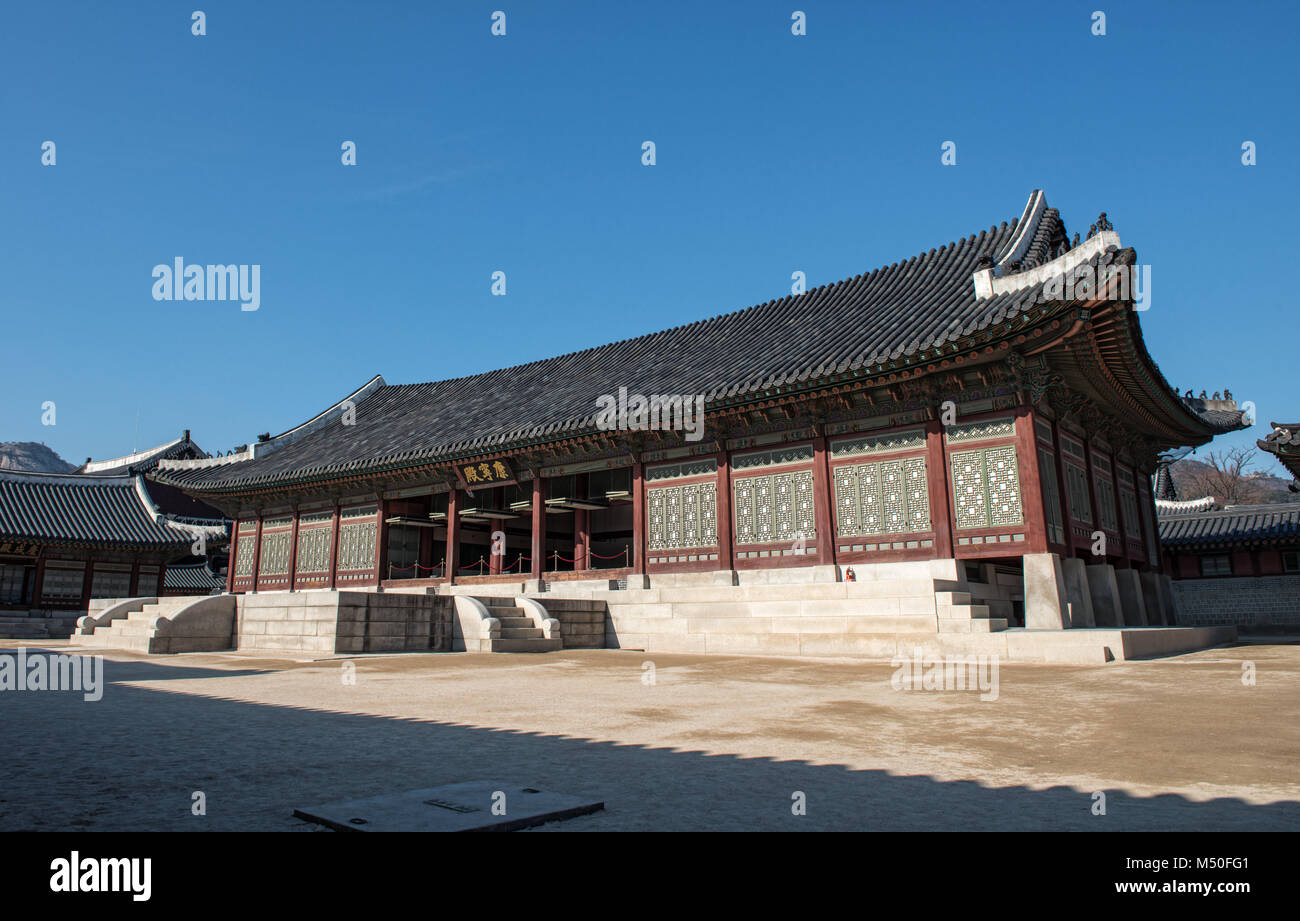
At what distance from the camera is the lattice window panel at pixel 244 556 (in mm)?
27750

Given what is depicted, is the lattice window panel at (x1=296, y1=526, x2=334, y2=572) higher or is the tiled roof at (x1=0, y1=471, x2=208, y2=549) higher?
Answer: the tiled roof at (x1=0, y1=471, x2=208, y2=549)

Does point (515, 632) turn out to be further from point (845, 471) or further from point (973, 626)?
point (973, 626)

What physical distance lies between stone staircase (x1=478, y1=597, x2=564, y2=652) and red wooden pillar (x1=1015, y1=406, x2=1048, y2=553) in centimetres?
948

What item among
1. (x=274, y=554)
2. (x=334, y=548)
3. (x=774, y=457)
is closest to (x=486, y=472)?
(x=334, y=548)

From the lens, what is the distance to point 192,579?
39031 millimetres

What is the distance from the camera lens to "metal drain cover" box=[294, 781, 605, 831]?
320 cm

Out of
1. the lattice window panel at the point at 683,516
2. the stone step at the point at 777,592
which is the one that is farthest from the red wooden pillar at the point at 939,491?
the lattice window panel at the point at 683,516

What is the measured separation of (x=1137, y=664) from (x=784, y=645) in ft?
19.7

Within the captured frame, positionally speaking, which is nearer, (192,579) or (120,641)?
(120,641)

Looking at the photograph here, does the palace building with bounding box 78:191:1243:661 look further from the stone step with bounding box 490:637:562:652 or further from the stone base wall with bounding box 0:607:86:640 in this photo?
the stone base wall with bounding box 0:607:86:640

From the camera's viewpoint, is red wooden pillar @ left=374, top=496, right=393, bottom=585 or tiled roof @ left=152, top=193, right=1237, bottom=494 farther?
red wooden pillar @ left=374, top=496, right=393, bottom=585

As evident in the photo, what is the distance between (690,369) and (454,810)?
706 inches

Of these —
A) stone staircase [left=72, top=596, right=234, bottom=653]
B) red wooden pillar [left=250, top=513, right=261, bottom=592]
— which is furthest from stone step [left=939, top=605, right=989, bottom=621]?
red wooden pillar [left=250, top=513, right=261, bottom=592]

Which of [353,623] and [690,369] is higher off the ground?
[690,369]
